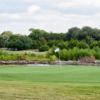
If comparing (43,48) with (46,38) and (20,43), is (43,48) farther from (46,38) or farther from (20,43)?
(46,38)

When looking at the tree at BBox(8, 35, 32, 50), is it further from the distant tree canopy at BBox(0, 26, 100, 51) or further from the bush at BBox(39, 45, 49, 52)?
the bush at BBox(39, 45, 49, 52)

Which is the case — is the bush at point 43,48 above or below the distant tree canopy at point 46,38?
below

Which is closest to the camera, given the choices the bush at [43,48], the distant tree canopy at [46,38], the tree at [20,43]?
the bush at [43,48]

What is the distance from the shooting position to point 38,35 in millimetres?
100250

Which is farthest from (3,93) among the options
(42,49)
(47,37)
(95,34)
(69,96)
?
(47,37)

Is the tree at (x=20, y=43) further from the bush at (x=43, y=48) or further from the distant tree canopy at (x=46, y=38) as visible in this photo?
the bush at (x=43, y=48)

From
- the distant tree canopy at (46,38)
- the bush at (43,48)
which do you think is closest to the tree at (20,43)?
the distant tree canopy at (46,38)

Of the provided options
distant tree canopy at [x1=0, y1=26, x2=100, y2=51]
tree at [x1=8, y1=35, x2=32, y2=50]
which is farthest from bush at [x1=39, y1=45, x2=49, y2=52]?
tree at [x1=8, y1=35, x2=32, y2=50]

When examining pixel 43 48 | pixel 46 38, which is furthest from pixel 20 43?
pixel 43 48

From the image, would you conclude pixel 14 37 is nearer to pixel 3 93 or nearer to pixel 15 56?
pixel 15 56

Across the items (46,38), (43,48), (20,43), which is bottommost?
(43,48)

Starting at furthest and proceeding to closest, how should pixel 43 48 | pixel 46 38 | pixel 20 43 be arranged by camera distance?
pixel 46 38 → pixel 20 43 → pixel 43 48

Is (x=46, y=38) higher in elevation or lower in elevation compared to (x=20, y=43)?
higher

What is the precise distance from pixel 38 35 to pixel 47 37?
2448mm
